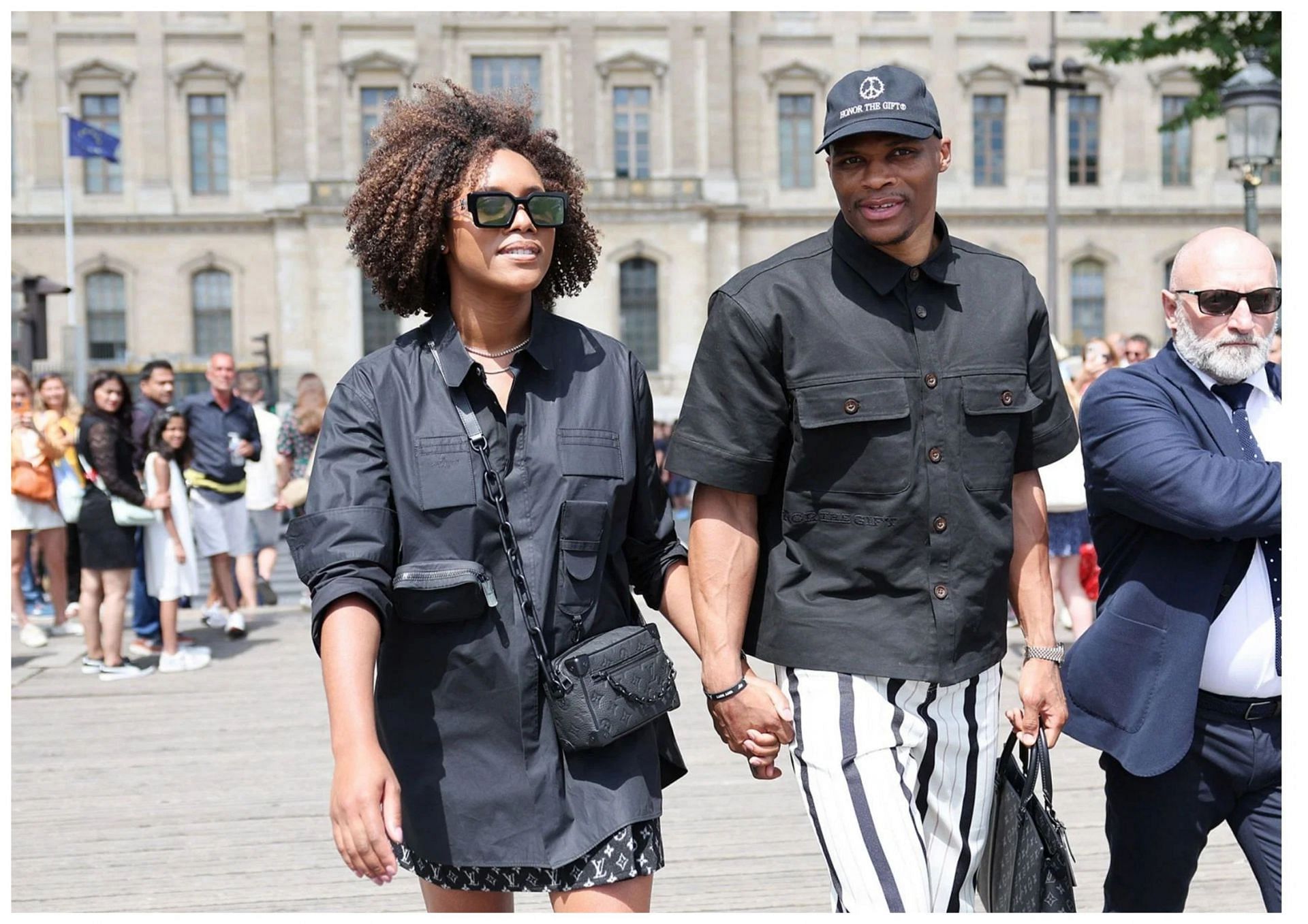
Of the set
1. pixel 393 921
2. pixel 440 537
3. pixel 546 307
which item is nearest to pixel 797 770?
pixel 440 537

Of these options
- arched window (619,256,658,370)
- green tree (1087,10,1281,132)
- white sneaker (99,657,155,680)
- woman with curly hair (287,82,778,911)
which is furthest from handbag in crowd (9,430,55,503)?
arched window (619,256,658,370)

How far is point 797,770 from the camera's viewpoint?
9.36ft

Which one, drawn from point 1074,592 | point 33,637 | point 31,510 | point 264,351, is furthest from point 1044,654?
point 264,351

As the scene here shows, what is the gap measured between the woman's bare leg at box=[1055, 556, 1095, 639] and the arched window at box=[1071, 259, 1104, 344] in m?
40.0

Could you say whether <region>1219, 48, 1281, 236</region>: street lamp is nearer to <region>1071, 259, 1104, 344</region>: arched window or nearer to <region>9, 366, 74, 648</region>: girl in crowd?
<region>9, 366, 74, 648</region>: girl in crowd

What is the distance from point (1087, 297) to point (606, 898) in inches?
1859

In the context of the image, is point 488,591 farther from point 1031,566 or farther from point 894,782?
point 1031,566

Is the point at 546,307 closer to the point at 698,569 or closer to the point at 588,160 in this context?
the point at 698,569

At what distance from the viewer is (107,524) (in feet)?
27.9

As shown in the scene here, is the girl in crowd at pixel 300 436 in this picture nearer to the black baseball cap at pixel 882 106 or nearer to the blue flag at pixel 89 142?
the black baseball cap at pixel 882 106

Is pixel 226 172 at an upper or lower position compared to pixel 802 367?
upper

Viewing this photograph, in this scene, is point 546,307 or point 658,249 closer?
point 546,307

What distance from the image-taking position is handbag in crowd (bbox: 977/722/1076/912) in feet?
8.78

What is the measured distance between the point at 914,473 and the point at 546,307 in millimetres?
823
